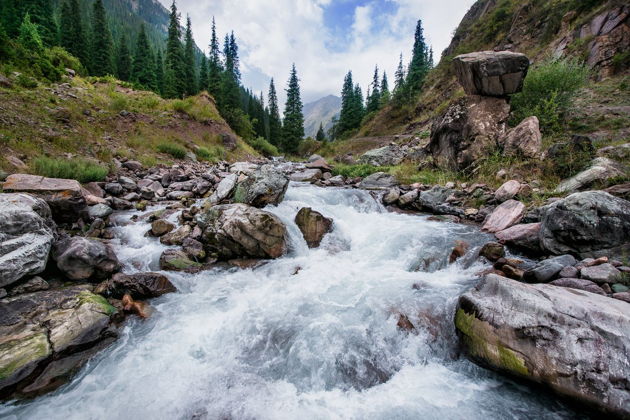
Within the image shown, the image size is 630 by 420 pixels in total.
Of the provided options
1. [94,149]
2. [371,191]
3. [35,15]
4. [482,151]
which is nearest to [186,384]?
[371,191]

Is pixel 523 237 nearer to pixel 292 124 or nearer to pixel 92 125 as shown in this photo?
pixel 92 125

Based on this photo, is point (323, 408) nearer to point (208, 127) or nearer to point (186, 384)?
point (186, 384)

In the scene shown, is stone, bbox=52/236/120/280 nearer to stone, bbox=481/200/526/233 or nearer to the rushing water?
the rushing water

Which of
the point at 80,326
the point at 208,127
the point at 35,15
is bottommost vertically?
the point at 80,326

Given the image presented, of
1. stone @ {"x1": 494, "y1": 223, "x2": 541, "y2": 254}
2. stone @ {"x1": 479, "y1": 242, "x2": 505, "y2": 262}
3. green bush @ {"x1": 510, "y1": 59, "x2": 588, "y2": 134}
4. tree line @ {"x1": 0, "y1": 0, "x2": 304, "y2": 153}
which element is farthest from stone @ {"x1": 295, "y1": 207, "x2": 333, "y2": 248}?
tree line @ {"x1": 0, "y1": 0, "x2": 304, "y2": 153}

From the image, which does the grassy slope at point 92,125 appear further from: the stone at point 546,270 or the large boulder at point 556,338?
the stone at point 546,270

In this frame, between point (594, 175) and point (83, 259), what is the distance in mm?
11739

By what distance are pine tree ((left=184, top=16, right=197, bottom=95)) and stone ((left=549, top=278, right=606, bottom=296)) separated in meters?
40.8

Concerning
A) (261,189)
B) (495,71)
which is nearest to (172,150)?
(261,189)

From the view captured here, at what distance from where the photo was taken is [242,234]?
6.24 meters

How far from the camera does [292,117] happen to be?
4372 centimetres

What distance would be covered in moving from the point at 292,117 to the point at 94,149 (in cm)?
3599

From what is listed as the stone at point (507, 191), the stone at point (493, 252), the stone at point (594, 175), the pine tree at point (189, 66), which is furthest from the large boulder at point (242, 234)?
the pine tree at point (189, 66)

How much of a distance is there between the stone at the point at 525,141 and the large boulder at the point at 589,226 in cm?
482
